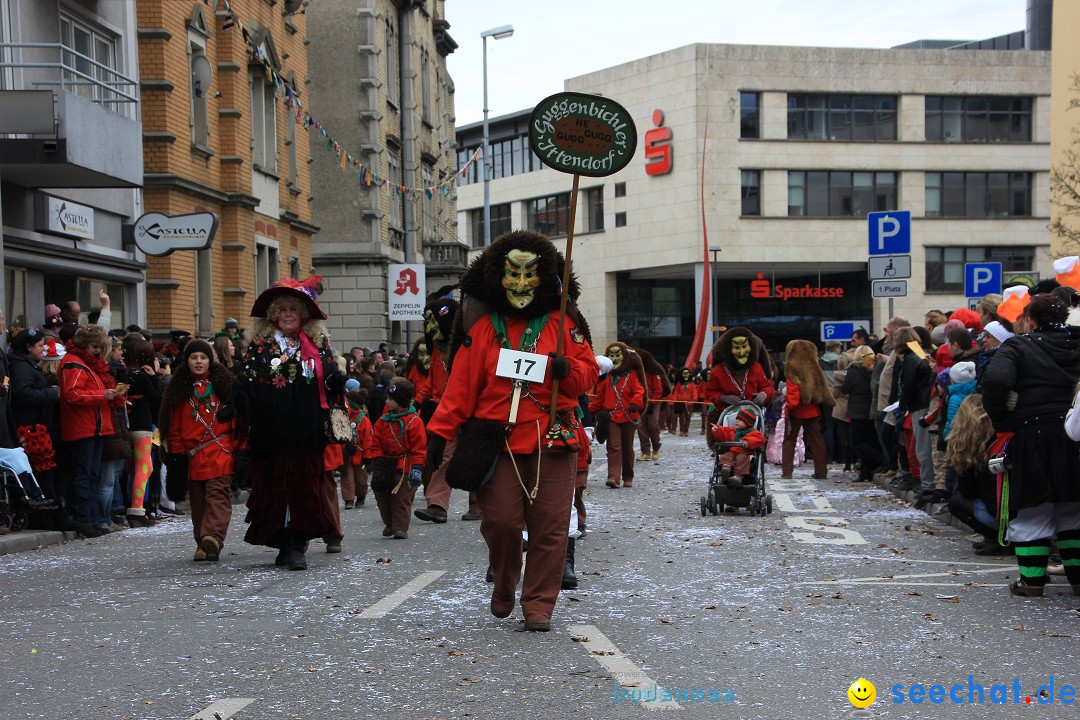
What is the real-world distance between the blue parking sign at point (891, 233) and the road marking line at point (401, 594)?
1118 cm

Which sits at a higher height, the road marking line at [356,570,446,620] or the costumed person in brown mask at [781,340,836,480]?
the costumed person in brown mask at [781,340,836,480]

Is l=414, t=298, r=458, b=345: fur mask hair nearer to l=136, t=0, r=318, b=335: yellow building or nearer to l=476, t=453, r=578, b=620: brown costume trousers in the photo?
l=476, t=453, r=578, b=620: brown costume trousers

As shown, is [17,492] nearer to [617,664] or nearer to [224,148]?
[617,664]

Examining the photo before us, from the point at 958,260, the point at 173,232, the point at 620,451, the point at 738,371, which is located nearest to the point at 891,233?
the point at 620,451

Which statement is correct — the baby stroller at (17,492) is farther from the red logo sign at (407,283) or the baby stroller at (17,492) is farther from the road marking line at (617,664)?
the red logo sign at (407,283)

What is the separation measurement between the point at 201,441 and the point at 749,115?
5435 cm

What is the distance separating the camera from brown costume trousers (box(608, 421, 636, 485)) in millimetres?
17656

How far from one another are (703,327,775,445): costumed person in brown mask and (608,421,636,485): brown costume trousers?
3240mm

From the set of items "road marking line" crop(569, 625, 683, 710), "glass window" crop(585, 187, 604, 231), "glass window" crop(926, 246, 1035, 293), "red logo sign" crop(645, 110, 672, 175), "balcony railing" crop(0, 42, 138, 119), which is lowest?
"road marking line" crop(569, 625, 683, 710)

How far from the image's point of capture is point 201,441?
10.7 meters

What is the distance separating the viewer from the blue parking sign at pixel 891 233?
736 inches

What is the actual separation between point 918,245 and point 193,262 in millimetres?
44238

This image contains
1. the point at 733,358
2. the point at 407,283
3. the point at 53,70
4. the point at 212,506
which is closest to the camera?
the point at 212,506

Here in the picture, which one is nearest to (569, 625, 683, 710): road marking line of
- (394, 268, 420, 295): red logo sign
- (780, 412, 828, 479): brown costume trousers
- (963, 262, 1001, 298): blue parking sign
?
(780, 412, 828, 479): brown costume trousers
